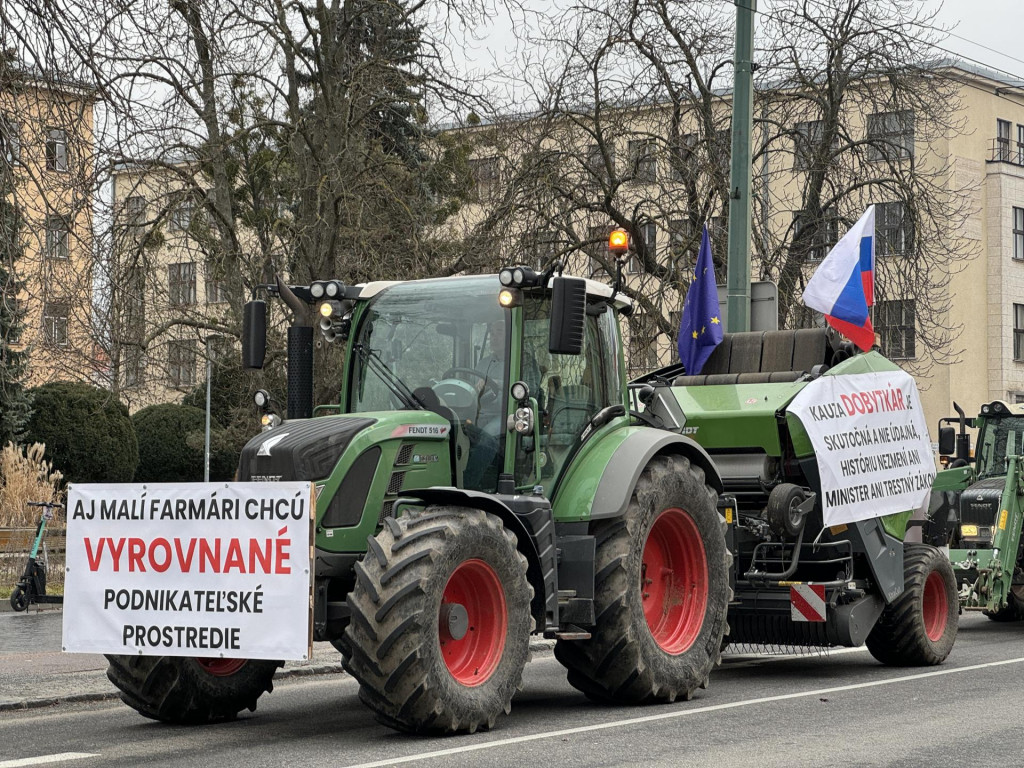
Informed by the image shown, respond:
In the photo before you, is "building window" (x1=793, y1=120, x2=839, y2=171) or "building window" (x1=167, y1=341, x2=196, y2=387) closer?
"building window" (x1=167, y1=341, x2=196, y2=387)

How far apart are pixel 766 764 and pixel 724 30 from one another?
16.0 meters

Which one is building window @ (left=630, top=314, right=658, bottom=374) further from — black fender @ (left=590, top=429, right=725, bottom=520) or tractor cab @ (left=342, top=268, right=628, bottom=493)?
tractor cab @ (left=342, top=268, right=628, bottom=493)

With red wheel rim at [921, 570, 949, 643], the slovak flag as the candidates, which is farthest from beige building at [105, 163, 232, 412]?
red wheel rim at [921, 570, 949, 643]

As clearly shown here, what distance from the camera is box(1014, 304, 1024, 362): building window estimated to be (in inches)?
2064

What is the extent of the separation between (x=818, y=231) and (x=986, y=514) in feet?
27.2

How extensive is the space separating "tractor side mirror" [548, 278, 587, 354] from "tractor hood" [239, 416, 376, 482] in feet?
3.96

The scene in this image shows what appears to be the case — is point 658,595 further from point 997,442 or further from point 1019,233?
point 1019,233

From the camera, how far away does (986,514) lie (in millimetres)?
15281

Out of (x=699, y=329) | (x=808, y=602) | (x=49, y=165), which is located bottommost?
(x=808, y=602)

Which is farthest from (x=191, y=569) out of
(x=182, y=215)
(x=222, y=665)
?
(x=182, y=215)

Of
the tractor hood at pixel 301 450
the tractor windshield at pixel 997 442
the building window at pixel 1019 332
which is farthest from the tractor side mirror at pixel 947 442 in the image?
the building window at pixel 1019 332

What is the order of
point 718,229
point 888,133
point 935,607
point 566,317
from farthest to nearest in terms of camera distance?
1. point 888,133
2. point 718,229
3. point 935,607
4. point 566,317

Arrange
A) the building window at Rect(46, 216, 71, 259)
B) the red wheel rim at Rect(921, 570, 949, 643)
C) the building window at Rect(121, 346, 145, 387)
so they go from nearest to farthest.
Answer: the building window at Rect(46, 216, 71, 259) → the red wheel rim at Rect(921, 570, 949, 643) → the building window at Rect(121, 346, 145, 387)

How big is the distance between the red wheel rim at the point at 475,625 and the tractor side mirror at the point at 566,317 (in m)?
1.42
